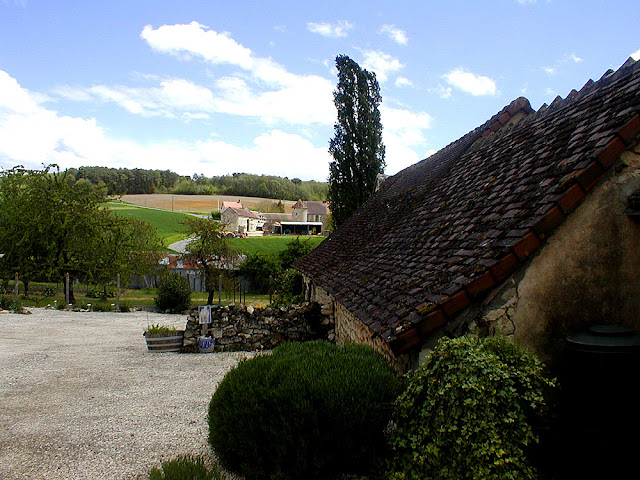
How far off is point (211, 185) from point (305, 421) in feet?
348

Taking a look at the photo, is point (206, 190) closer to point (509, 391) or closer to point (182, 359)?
point (182, 359)

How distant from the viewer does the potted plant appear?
12.2m

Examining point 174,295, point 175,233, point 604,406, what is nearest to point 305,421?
point 604,406

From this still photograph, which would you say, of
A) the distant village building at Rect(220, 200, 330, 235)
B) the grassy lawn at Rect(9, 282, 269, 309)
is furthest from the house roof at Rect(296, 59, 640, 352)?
the distant village building at Rect(220, 200, 330, 235)

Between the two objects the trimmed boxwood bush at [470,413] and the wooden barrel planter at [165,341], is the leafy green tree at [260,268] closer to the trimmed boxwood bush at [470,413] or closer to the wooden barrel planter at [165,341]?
the wooden barrel planter at [165,341]

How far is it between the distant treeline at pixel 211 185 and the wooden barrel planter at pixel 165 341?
79.0m

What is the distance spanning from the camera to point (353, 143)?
26.8 metres

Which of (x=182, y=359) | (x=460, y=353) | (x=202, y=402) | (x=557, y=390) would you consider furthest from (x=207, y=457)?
(x=182, y=359)

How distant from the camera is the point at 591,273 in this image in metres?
4.51

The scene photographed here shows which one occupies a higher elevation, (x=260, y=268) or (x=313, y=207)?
(x=313, y=207)

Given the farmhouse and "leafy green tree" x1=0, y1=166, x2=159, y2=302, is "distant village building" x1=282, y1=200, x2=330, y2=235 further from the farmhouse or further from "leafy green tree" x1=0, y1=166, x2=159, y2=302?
"leafy green tree" x1=0, y1=166, x2=159, y2=302

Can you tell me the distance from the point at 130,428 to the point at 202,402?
4.70 feet

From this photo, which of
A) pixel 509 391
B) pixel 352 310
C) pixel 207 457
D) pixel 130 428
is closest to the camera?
pixel 509 391

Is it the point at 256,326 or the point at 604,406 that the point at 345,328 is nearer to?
the point at 256,326
